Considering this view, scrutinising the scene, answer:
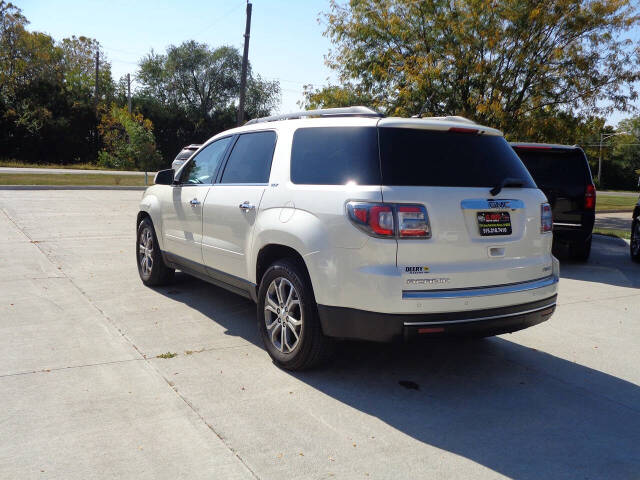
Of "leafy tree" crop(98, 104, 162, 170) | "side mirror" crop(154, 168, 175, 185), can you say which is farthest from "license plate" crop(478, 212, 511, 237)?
"leafy tree" crop(98, 104, 162, 170)

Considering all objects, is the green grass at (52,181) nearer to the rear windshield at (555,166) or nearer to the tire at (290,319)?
the rear windshield at (555,166)

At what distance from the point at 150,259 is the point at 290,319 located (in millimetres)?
3260

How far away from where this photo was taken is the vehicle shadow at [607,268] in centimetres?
855

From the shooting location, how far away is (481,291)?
396 centimetres

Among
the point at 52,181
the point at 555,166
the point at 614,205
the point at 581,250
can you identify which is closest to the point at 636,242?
the point at 581,250

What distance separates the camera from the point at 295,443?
→ 335 centimetres

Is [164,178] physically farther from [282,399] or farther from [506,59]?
[506,59]

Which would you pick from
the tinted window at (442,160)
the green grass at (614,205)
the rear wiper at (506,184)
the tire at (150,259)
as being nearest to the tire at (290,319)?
the tinted window at (442,160)

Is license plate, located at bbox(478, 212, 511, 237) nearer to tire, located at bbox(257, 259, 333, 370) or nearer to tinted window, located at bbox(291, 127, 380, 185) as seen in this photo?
tinted window, located at bbox(291, 127, 380, 185)

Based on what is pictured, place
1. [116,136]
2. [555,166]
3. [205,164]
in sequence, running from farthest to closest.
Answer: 1. [116,136]
2. [555,166]
3. [205,164]

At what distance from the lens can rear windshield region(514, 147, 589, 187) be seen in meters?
9.33

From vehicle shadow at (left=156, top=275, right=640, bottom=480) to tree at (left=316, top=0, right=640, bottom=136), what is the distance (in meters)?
13.0

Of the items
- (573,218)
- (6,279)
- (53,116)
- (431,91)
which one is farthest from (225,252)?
(53,116)

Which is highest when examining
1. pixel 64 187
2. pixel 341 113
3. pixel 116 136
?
pixel 116 136
